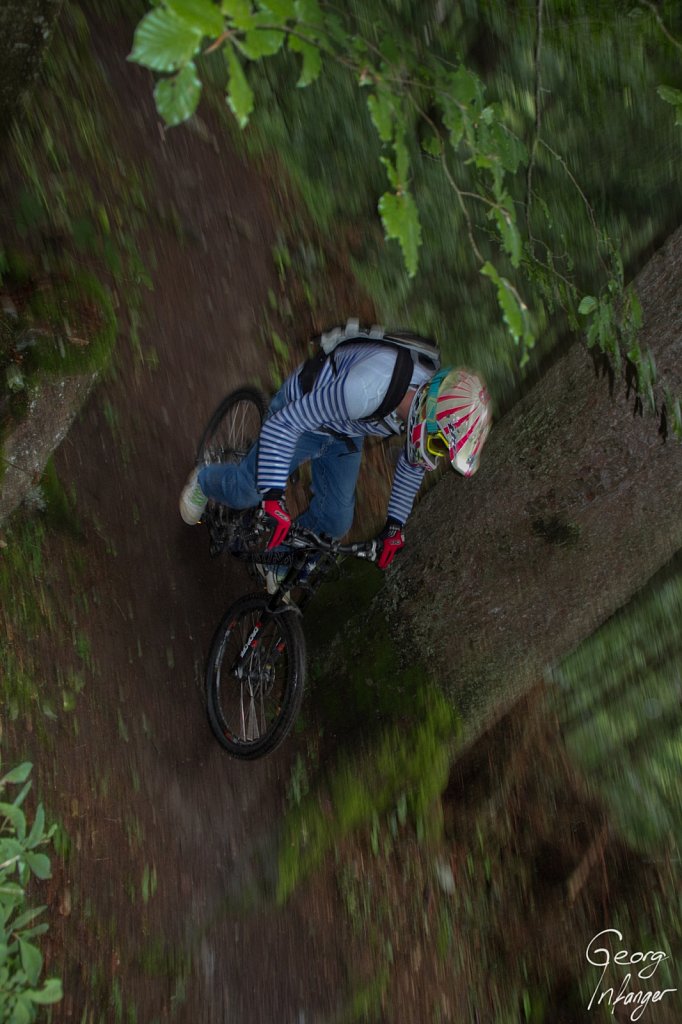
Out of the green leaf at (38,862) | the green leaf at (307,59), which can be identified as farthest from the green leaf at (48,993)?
the green leaf at (307,59)

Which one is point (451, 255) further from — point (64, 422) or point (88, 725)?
point (88, 725)

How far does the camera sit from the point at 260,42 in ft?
6.10

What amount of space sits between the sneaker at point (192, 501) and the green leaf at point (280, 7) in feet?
10.9

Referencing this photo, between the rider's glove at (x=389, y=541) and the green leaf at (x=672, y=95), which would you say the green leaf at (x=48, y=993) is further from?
the green leaf at (x=672, y=95)

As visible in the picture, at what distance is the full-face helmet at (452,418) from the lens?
344 centimetres

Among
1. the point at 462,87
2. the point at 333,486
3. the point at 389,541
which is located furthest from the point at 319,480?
the point at 462,87

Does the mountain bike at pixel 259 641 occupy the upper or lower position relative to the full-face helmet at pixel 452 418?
lower

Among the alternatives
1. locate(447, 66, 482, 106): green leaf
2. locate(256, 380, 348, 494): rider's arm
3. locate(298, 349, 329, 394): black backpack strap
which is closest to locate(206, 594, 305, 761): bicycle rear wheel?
locate(256, 380, 348, 494): rider's arm

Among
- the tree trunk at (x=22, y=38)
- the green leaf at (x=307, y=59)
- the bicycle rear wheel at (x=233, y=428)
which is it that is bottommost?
the bicycle rear wheel at (x=233, y=428)

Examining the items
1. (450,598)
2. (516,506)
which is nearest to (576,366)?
(516,506)

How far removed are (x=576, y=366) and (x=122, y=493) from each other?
9.79 ft

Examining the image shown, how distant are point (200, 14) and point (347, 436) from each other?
274 cm

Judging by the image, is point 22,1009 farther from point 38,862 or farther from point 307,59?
point 307,59

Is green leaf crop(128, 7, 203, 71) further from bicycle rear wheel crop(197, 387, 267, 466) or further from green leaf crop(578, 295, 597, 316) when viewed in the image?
bicycle rear wheel crop(197, 387, 267, 466)
